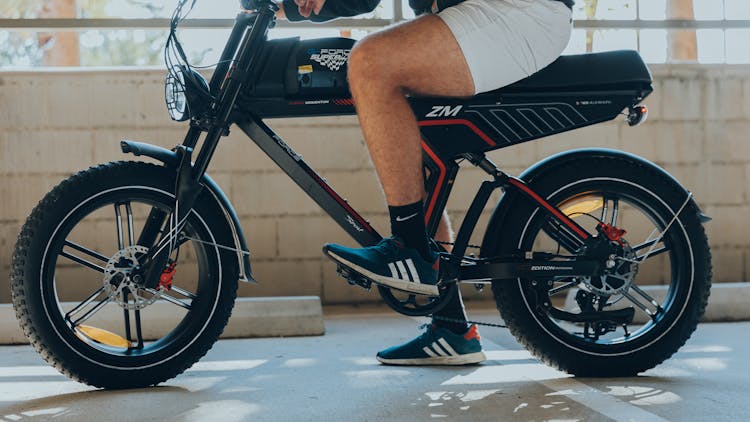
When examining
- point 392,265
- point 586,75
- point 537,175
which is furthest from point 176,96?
point 586,75

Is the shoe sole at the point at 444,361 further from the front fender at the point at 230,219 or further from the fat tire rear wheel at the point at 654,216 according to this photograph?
the front fender at the point at 230,219

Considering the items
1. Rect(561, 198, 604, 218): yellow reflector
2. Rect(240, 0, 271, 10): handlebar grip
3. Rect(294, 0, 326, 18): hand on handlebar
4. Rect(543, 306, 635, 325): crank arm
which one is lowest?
Answer: Rect(543, 306, 635, 325): crank arm

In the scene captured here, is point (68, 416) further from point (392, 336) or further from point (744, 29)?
point (744, 29)

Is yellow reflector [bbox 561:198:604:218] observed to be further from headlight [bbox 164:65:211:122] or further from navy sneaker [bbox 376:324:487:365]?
headlight [bbox 164:65:211:122]

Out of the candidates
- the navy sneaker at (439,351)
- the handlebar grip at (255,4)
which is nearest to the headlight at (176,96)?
the handlebar grip at (255,4)

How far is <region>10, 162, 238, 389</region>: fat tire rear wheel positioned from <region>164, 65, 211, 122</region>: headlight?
6.9 inches

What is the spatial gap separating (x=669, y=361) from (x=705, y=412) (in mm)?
781

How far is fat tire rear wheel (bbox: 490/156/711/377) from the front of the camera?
8.87 feet

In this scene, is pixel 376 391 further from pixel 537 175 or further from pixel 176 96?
pixel 176 96

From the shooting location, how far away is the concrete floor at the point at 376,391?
7.43 ft

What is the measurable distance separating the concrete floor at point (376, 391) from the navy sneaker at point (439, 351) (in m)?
0.06

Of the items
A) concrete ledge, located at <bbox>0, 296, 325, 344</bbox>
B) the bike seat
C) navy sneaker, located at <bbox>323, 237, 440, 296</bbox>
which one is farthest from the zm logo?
concrete ledge, located at <bbox>0, 296, 325, 344</bbox>

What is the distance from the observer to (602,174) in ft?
8.92

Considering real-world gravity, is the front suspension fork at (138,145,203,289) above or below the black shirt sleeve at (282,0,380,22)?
below
